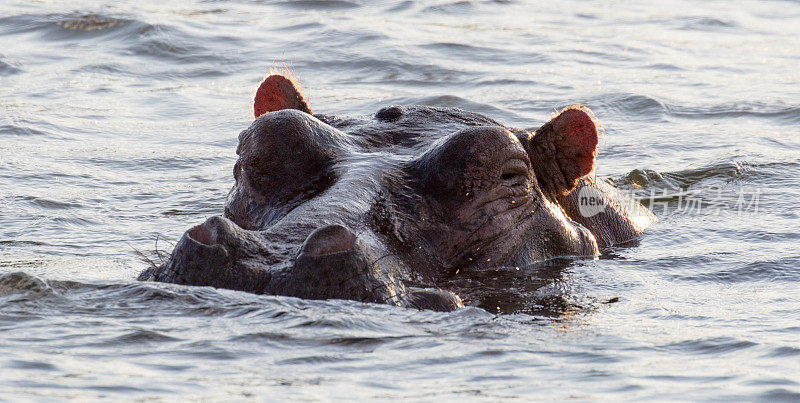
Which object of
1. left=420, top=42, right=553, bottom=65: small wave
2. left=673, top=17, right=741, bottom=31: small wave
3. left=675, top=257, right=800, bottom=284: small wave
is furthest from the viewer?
left=673, top=17, right=741, bottom=31: small wave

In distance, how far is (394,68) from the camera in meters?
15.7

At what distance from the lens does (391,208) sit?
5582 millimetres

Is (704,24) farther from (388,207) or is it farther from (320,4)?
(388,207)

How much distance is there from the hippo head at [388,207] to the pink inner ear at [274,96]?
44 cm

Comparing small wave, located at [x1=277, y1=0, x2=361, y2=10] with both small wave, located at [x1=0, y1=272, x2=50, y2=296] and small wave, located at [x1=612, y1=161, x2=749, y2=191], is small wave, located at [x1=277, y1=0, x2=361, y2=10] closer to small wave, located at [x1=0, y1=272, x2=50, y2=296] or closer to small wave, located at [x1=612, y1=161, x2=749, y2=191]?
small wave, located at [x1=612, y1=161, x2=749, y2=191]

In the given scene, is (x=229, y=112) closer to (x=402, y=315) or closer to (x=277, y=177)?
(x=277, y=177)

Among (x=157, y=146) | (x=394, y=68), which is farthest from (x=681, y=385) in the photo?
(x=394, y=68)

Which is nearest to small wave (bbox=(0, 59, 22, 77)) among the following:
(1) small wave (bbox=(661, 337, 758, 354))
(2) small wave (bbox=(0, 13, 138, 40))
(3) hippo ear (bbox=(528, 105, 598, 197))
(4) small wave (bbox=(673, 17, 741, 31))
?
(2) small wave (bbox=(0, 13, 138, 40))

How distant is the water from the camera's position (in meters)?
4.64

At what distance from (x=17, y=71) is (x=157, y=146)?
13.3ft

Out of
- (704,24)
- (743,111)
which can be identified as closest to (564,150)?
(743,111)

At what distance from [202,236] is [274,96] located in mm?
2855

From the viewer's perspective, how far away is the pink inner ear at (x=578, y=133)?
6441mm
